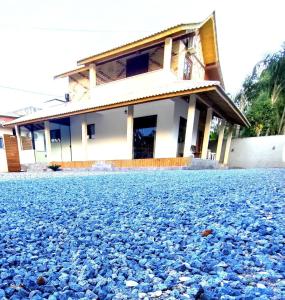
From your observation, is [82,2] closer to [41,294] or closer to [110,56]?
[110,56]

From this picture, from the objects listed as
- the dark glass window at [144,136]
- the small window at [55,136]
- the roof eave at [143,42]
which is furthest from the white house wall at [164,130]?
the small window at [55,136]

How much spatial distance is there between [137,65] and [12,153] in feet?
26.8

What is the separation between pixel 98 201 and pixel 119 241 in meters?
0.99

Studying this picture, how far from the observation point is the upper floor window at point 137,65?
334 inches

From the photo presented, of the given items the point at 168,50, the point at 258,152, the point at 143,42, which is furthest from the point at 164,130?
the point at 258,152

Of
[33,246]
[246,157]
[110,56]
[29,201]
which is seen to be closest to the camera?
[33,246]

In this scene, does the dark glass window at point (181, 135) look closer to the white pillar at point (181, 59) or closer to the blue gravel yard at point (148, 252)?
the white pillar at point (181, 59)

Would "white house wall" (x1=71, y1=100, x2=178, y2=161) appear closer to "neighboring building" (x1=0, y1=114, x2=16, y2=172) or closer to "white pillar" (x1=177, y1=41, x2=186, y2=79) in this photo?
"white pillar" (x1=177, y1=41, x2=186, y2=79)

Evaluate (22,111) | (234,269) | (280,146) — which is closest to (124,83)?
(280,146)

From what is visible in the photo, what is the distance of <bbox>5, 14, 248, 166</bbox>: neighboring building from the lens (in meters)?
6.89

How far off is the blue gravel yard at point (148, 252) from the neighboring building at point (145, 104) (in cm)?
479

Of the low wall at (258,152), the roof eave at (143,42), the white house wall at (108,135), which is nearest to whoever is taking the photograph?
the roof eave at (143,42)

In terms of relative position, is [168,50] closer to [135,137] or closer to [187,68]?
[187,68]

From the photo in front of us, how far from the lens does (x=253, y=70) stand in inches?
512
